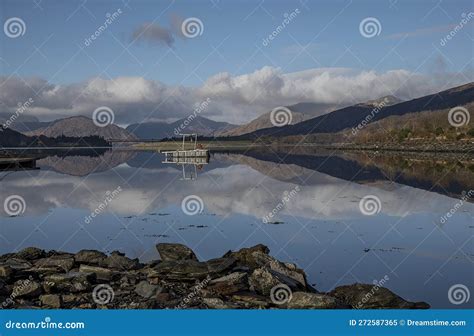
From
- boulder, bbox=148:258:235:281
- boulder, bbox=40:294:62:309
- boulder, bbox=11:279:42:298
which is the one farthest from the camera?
boulder, bbox=148:258:235:281

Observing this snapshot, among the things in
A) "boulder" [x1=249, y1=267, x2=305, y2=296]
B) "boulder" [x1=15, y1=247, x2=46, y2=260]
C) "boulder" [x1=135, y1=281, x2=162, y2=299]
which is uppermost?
"boulder" [x1=15, y1=247, x2=46, y2=260]

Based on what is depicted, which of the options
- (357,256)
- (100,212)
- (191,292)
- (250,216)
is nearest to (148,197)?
(100,212)

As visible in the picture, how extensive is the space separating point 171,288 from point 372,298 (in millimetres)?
5308

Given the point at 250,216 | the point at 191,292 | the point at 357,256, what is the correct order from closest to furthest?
1. the point at 191,292
2. the point at 357,256
3. the point at 250,216

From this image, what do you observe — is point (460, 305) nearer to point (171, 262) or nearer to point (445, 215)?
point (171, 262)

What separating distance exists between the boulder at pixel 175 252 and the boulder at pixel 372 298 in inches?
208

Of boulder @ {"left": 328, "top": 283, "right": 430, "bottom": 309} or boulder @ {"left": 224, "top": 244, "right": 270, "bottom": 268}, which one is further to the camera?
boulder @ {"left": 224, "top": 244, "right": 270, "bottom": 268}

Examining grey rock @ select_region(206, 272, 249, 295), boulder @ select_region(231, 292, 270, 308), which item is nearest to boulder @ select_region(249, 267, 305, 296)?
grey rock @ select_region(206, 272, 249, 295)

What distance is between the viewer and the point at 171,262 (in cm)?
1474

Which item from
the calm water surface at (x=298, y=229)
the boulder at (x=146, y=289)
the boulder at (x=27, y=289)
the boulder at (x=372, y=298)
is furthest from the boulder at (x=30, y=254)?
the boulder at (x=372, y=298)

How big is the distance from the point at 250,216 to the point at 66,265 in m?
13.1

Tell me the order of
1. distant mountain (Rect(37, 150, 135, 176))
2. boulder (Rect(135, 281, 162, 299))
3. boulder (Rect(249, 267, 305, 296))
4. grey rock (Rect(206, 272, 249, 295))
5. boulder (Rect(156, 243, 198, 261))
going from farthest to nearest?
distant mountain (Rect(37, 150, 135, 176)), boulder (Rect(156, 243, 198, 261)), boulder (Rect(249, 267, 305, 296)), grey rock (Rect(206, 272, 249, 295)), boulder (Rect(135, 281, 162, 299))

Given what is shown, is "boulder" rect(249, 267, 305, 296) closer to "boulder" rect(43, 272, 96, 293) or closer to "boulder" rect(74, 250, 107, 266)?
"boulder" rect(43, 272, 96, 293)

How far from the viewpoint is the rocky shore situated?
12.2 m
